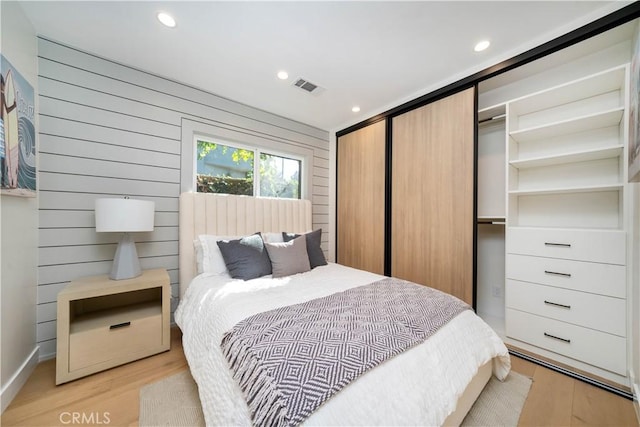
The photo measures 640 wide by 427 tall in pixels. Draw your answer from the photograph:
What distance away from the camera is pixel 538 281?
1.90 m

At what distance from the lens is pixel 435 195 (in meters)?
2.44

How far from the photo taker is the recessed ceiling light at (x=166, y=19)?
1599mm

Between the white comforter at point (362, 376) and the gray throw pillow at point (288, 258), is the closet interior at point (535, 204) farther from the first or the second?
the gray throw pillow at point (288, 258)

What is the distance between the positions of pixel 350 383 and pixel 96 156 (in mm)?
2573

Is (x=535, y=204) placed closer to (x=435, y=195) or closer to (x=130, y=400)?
(x=435, y=195)

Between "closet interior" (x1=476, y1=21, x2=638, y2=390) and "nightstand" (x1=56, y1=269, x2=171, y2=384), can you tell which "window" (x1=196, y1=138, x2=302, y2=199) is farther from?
"closet interior" (x1=476, y1=21, x2=638, y2=390)

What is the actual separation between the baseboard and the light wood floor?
0.03 meters

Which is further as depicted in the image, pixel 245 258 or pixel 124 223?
pixel 245 258

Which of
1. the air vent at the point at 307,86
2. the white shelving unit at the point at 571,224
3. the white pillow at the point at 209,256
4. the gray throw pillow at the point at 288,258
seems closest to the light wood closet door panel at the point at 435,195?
the white shelving unit at the point at 571,224

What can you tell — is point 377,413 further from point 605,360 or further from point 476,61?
point 476,61

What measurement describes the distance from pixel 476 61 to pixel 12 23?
3.33 metres

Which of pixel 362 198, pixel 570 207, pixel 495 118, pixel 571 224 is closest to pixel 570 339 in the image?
pixel 571 224

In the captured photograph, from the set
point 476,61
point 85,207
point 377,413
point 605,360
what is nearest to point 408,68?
point 476,61

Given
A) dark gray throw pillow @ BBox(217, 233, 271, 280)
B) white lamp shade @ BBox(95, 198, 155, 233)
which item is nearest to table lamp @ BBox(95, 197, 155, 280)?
white lamp shade @ BBox(95, 198, 155, 233)
